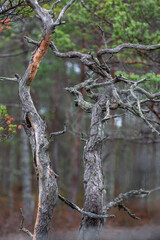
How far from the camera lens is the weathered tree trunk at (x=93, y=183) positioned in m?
4.50

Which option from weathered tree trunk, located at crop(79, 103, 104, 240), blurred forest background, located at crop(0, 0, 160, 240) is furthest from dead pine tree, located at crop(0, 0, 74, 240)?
weathered tree trunk, located at crop(79, 103, 104, 240)

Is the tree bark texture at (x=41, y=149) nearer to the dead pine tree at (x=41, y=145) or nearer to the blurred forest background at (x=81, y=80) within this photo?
the dead pine tree at (x=41, y=145)

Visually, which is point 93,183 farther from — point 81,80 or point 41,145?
point 81,80

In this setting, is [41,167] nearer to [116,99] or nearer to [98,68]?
[116,99]

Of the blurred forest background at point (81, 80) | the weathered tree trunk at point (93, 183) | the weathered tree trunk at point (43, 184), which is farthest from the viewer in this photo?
the blurred forest background at point (81, 80)

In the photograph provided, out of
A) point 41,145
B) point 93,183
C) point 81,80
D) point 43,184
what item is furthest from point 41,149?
point 81,80

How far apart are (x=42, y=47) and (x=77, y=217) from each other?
13059mm

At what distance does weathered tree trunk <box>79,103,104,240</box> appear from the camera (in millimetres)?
4500

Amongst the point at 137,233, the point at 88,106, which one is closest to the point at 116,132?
the point at 137,233

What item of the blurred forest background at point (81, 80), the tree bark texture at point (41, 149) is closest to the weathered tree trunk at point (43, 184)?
the tree bark texture at point (41, 149)

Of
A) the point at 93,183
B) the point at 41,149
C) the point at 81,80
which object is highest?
the point at 81,80

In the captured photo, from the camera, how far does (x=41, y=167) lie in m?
4.39

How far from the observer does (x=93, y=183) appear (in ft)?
14.9

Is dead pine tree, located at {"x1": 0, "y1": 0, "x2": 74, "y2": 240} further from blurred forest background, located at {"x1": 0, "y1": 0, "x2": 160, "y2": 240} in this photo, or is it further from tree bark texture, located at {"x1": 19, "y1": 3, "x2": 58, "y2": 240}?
blurred forest background, located at {"x1": 0, "y1": 0, "x2": 160, "y2": 240}
